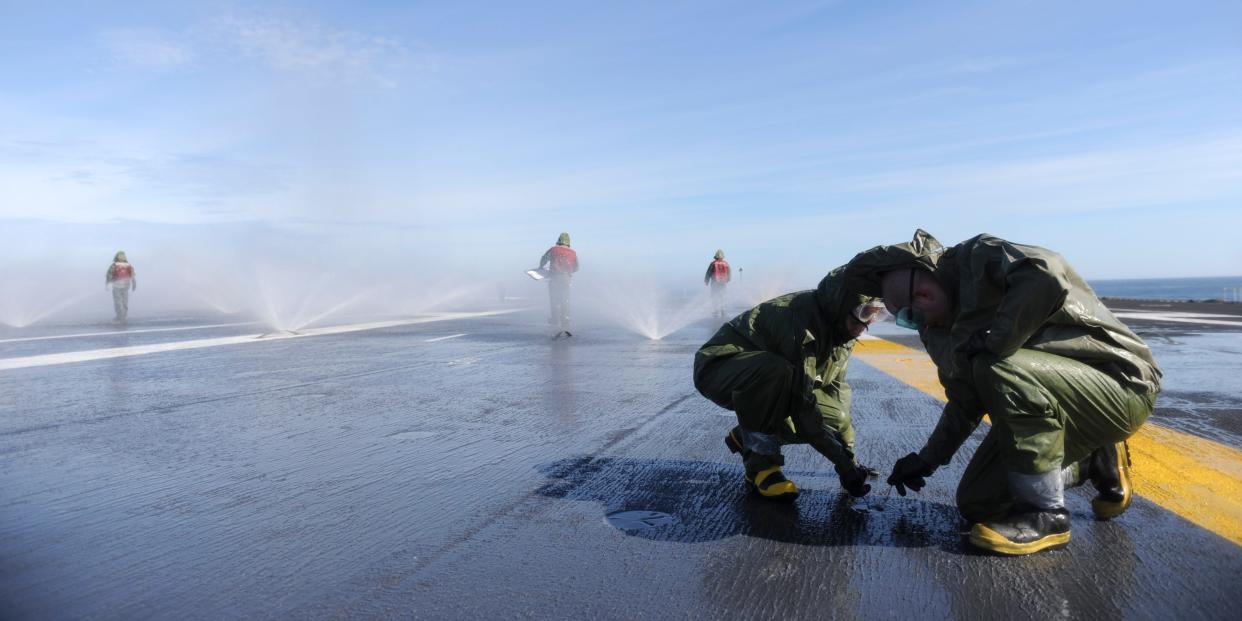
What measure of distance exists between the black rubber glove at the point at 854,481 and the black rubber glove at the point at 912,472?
130 millimetres

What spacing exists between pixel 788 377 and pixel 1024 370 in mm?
1044

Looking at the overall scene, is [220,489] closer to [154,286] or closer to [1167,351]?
[1167,351]

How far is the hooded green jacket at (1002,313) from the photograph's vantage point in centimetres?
286

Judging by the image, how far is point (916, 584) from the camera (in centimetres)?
271

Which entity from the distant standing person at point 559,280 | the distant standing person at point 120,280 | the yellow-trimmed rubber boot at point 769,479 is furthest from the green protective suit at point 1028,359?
the distant standing person at point 120,280

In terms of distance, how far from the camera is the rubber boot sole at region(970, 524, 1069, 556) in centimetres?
297

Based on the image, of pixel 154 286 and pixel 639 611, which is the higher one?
pixel 154 286

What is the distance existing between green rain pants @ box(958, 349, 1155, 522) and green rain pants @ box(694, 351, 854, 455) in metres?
0.85

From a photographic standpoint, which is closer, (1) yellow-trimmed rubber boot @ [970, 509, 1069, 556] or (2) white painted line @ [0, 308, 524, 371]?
(1) yellow-trimmed rubber boot @ [970, 509, 1069, 556]

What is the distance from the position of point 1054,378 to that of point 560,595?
79.9 inches

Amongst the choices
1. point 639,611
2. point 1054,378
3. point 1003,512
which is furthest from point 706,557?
point 1054,378

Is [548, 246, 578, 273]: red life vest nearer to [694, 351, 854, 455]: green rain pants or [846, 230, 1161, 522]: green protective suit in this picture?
[694, 351, 854, 455]: green rain pants

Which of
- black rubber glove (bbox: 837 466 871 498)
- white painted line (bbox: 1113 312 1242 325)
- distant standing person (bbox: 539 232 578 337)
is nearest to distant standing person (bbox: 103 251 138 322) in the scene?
distant standing person (bbox: 539 232 578 337)

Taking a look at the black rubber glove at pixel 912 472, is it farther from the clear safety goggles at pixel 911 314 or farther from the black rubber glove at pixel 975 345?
the black rubber glove at pixel 975 345
